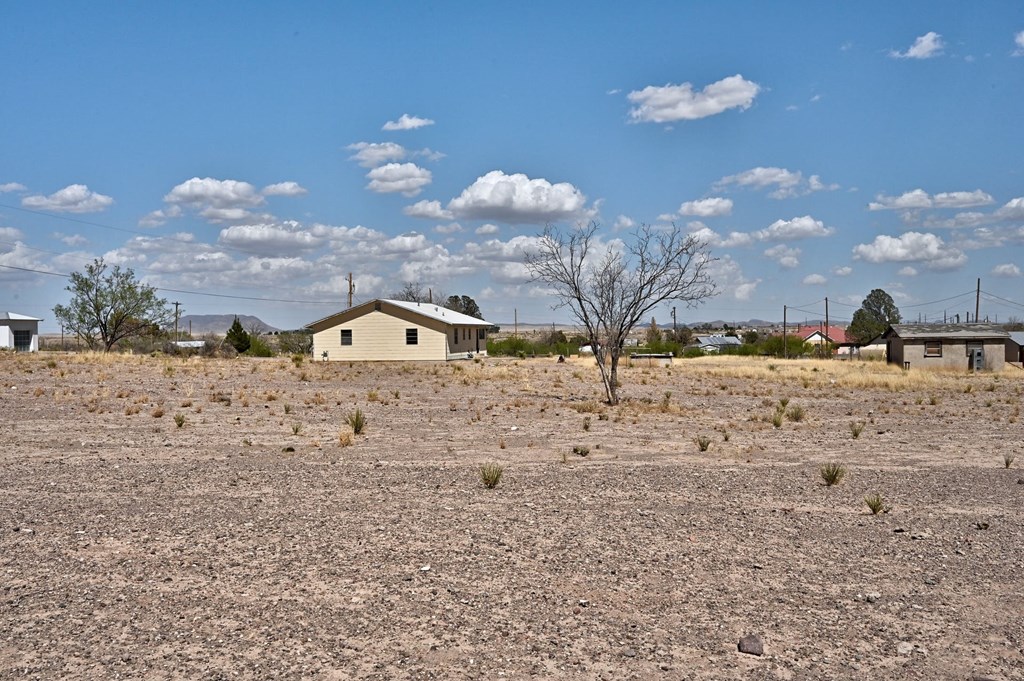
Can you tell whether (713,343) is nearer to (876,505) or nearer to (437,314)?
(437,314)

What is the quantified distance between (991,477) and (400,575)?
8983 mm

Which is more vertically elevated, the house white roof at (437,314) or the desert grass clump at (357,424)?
the house white roof at (437,314)

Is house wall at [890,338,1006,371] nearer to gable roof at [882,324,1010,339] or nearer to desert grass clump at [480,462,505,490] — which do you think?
gable roof at [882,324,1010,339]

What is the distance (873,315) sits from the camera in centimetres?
11856

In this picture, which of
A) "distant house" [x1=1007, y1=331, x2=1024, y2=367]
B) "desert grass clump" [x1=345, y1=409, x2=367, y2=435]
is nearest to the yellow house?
"distant house" [x1=1007, y1=331, x2=1024, y2=367]

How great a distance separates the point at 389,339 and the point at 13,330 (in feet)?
110

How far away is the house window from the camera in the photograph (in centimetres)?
7038

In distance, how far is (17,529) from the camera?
897 centimetres

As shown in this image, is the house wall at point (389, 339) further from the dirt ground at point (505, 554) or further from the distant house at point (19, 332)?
the dirt ground at point (505, 554)

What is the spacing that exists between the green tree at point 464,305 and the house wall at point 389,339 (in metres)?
48.8

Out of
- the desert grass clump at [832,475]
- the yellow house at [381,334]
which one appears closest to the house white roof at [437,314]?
the yellow house at [381,334]

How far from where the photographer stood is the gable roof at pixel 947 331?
164ft

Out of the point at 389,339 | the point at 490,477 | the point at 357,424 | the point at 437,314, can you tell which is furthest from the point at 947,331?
the point at 490,477

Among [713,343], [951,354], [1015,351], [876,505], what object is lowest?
[876,505]
